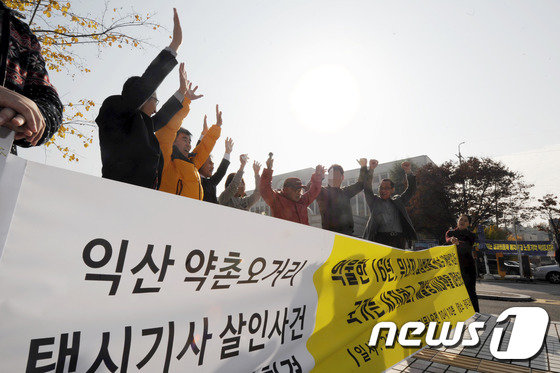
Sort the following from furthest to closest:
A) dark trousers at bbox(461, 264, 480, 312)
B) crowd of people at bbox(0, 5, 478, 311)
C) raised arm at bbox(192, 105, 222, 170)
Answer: dark trousers at bbox(461, 264, 480, 312), raised arm at bbox(192, 105, 222, 170), crowd of people at bbox(0, 5, 478, 311)

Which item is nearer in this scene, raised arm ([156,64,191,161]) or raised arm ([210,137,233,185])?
raised arm ([156,64,191,161])

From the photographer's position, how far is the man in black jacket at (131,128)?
7.27 feet

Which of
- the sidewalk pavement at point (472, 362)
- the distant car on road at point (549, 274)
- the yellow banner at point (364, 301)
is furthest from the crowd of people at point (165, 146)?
the distant car on road at point (549, 274)

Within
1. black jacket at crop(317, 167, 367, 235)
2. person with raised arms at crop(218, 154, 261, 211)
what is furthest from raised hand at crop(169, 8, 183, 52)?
black jacket at crop(317, 167, 367, 235)

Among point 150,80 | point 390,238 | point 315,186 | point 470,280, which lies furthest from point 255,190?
point 470,280

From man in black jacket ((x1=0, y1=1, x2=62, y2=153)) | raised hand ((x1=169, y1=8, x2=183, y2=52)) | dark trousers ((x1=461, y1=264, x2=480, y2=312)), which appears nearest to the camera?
man in black jacket ((x1=0, y1=1, x2=62, y2=153))

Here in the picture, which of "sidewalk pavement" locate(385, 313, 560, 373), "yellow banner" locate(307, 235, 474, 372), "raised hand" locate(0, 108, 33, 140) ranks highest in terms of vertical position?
"raised hand" locate(0, 108, 33, 140)

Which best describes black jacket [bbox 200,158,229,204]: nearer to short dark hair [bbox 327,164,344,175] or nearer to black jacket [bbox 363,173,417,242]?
short dark hair [bbox 327,164,344,175]

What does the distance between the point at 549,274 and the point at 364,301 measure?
1970cm

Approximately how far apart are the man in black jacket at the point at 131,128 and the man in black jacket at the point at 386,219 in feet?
11.8

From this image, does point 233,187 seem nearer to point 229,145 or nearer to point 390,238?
point 229,145

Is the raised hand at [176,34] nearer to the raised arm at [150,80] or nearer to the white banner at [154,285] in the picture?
the raised arm at [150,80]

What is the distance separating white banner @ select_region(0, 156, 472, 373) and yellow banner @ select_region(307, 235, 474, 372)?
0.02m

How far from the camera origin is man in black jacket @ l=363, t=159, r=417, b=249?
495cm
